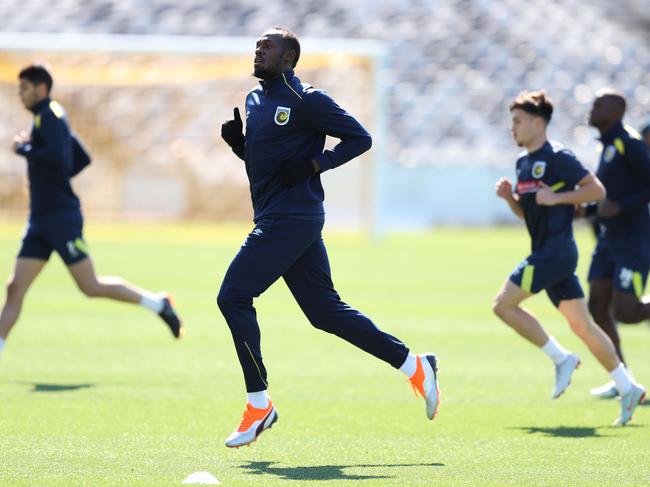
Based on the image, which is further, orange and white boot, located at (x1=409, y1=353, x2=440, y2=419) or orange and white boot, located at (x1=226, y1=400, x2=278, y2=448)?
orange and white boot, located at (x1=409, y1=353, x2=440, y2=419)

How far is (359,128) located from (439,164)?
37.1 meters

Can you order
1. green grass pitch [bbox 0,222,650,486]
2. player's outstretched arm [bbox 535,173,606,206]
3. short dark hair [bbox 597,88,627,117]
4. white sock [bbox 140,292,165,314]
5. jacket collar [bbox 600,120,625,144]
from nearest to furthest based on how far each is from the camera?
1. green grass pitch [bbox 0,222,650,486]
2. player's outstretched arm [bbox 535,173,606,206]
3. short dark hair [bbox 597,88,627,117]
4. jacket collar [bbox 600,120,625,144]
5. white sock [bbox 140,292,165,314]

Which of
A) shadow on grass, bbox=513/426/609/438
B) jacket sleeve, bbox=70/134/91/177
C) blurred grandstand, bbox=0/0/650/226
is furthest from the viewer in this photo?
blurred grandstand, bbox=0/0/650/226

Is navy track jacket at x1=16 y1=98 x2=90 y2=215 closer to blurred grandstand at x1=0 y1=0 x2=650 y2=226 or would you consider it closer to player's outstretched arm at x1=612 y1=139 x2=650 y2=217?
player's outstretched arm at x1=612 y1=139 x2=650 y2=217

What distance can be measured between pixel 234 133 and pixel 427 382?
1.96 meters

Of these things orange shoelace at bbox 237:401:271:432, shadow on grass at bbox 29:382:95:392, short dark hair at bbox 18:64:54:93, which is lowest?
shadow on grass at bbox 29:382:95:392

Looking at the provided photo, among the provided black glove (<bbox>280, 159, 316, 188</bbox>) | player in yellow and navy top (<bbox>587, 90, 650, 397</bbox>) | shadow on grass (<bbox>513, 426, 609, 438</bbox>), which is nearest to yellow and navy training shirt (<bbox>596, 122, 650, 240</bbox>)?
player in yellow and navy top (<bbox>587, 90, 650, 397</bbox>)

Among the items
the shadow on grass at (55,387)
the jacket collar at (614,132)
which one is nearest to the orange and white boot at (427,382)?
the jacket collar at (614,132)

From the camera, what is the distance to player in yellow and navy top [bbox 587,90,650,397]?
394 inches

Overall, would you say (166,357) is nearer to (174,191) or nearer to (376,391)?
(376,391)

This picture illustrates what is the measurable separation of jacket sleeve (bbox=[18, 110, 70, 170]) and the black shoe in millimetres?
1917

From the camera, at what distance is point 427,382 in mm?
8008

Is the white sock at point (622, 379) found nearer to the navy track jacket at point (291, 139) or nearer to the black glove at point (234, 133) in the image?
the navy track jacket at point (291, 139)

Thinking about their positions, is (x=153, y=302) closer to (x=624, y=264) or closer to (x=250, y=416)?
(x=624, y=264)
